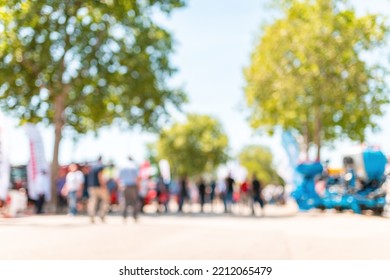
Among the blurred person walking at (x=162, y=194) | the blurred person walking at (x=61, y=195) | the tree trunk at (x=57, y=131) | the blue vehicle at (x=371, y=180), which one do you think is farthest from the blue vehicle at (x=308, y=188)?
the tree trunk at (x=57, y=131)

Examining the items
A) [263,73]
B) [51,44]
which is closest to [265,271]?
[51,44]

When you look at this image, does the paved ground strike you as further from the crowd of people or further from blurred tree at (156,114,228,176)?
blurred tree at (156,114,228,176)

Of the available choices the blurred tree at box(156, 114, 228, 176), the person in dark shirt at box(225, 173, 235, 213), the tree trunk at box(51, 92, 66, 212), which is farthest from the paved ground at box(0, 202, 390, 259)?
the blurred tree at box(156, 114, 228, 176)

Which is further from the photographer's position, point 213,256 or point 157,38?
point 157,38

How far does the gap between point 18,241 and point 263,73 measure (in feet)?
88.2

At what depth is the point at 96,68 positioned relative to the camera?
25969 mm

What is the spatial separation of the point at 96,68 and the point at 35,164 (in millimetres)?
6745

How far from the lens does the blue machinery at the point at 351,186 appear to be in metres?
18.4

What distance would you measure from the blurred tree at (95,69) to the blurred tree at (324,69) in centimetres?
526

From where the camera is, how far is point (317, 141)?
93.5ft

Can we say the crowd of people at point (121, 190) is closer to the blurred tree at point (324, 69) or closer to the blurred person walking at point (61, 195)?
the blurred person walking at point (61, 195)

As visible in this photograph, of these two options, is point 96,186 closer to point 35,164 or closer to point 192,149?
point 35,164

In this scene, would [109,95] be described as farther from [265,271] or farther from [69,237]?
[265,271]

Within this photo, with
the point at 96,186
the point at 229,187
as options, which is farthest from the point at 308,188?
the point at 96,186
